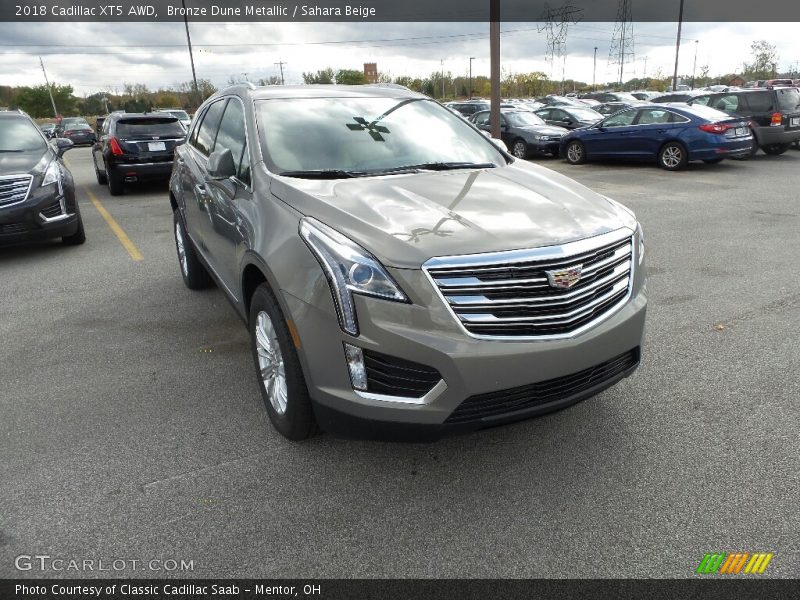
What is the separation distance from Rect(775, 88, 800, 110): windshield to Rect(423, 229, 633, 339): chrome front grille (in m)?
15.3

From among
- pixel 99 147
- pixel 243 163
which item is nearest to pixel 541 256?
pixel 243 163

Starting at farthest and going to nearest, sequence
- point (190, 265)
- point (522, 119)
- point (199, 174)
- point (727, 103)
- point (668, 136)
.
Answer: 1. point (522, 119)
2. point (727, 103)
3. point (668, 136)
4. point (190, 265)
5. point (199, 174)

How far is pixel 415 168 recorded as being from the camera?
11.8 ft

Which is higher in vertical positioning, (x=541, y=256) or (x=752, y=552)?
(x=541, y=256)

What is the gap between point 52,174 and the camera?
7230 millimetres

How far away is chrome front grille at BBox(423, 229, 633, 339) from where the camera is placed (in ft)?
8.00

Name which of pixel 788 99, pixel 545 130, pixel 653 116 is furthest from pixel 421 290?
pixel 545 130

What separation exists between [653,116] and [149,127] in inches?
440

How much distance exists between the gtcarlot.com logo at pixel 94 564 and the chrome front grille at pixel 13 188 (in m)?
5.59

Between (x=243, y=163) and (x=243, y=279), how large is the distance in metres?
0.74

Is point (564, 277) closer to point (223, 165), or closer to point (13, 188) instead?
point (223, 165)

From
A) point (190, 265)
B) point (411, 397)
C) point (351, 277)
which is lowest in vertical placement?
point (190, 265)

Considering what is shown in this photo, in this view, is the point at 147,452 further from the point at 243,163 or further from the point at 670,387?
the point at 670,387

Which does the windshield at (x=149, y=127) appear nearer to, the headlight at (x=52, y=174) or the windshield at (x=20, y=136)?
the windshield at (x=20, y=136)
